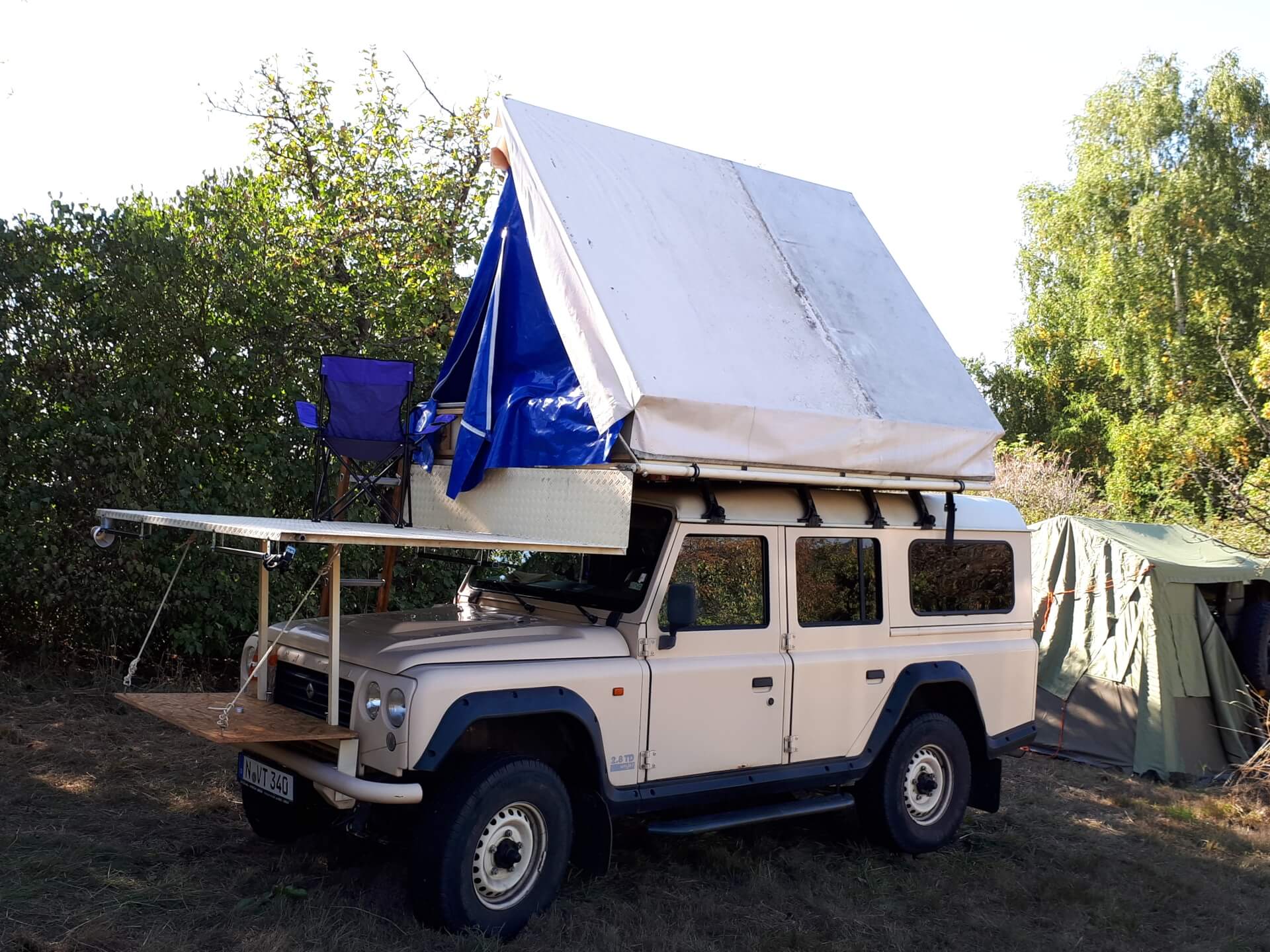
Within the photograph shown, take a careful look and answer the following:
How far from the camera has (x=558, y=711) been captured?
4.68m

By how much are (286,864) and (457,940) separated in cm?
131

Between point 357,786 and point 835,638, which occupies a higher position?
point 835,638

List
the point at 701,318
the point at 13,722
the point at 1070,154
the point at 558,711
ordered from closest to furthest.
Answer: the point at 558,711, the point at 701,318, the point at 13,722, the point at 1070,154

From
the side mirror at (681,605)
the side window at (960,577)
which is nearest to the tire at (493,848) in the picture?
the side mirror at (681,605)

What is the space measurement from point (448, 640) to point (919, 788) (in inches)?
126

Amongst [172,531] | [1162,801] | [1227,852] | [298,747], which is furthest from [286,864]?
[1162,801]

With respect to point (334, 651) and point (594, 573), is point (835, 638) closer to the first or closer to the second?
point (594, 573)

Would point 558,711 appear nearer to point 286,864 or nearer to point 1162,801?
point 286,864

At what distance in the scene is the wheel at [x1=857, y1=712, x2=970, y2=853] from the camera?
609cm

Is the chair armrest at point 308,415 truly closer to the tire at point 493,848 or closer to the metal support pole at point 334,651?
the metal support pole at point 334,651

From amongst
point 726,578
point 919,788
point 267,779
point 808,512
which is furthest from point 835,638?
point 267,779

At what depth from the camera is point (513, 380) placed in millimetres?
5922

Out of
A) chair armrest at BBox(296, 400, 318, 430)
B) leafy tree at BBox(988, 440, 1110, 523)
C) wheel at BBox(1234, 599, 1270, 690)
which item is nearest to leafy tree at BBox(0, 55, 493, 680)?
chair armrest at BBox(296, 400, 318, 430)

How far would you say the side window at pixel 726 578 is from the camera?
5.30 metres
